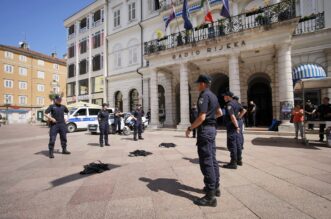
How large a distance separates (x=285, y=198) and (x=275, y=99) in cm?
1309

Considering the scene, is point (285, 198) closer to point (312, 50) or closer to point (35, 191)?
point (35, 191)

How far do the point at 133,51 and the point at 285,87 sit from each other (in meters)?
16.5

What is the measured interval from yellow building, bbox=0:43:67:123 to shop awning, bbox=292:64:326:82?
145ft

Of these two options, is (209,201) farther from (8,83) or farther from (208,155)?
(8,83)

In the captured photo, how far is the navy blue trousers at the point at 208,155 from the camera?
121 inches

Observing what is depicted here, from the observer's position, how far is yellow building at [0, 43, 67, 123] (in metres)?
44.8

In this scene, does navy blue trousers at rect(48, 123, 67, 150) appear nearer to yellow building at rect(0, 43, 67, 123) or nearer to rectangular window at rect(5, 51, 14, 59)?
yellow building at rect(0, 43, 67, 123)

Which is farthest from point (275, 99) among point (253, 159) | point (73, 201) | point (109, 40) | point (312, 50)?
point (109, 40)

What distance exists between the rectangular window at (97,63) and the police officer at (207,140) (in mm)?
25711

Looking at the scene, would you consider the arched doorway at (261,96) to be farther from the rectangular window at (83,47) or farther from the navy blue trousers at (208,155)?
the rectangular window at (83,47)

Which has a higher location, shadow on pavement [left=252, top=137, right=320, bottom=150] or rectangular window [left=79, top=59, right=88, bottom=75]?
rectangular window [left=79, top=59, right=88, bottom=75]

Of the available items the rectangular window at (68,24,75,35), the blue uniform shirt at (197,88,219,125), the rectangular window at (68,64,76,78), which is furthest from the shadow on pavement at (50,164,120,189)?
the rectangular window at (68,24,75,35)

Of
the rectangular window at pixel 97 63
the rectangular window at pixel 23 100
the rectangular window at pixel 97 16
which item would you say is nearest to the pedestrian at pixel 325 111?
the rectangular window at pixel 97 63

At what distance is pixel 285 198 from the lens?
3.21 m
